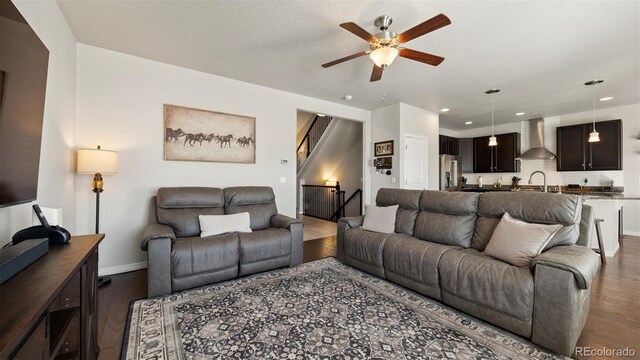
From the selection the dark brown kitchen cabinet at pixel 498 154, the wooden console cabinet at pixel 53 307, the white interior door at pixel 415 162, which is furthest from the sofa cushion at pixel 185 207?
the dark brown kitchen cabinet at pixel 498 154

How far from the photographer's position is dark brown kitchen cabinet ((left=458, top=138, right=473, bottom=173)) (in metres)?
7.17

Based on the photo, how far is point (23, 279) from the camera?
0.96 metres

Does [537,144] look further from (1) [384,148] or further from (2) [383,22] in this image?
(2) [383,22]

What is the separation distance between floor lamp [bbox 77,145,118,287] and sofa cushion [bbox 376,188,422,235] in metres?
3.22

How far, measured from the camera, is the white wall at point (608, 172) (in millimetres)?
4984

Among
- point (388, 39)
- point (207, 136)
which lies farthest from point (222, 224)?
point (388, 39)

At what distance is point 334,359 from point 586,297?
5.98ft

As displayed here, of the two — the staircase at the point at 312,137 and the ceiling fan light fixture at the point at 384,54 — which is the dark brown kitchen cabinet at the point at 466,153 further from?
the ceiling fan light fixture at the point at 384,54

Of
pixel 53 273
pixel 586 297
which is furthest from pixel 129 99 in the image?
pixel 586 297

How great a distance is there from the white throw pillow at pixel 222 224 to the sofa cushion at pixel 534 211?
250cm

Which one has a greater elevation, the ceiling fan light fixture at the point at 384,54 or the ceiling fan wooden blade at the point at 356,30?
the ceiling fan wooden blade at the point at 356,30

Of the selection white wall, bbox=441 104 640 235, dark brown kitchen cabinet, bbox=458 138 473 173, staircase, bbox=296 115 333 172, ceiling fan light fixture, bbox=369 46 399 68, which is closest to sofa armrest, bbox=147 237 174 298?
ceiling fan light fixture, bbox=369 46 399 68

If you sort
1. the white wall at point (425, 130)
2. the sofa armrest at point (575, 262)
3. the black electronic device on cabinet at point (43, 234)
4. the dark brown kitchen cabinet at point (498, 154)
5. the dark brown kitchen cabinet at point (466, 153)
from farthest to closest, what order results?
the dark brown kitchen cabinet at point (466, 153), the dark brown kitchen cabinet at point (498, 154), the white wall at point (425, 130), the sofa armrest at point (575, 262), the black electronic device on cabinet at point (43, 234)

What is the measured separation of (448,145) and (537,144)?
1.89 meters
